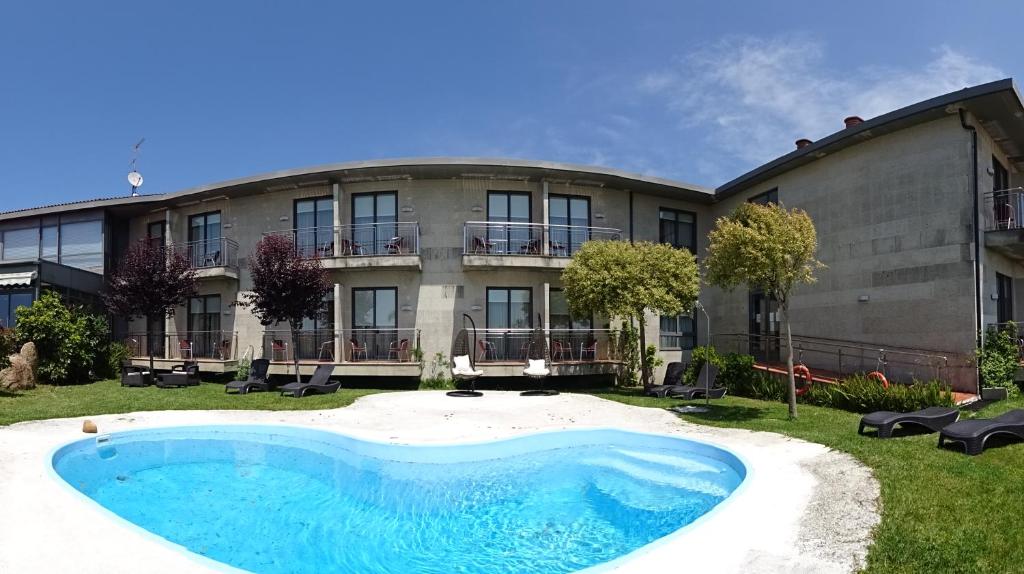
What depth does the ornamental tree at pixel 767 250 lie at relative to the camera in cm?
1180

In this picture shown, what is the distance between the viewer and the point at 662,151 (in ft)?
70.8

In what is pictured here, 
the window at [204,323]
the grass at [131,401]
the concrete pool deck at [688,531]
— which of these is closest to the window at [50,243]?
the window at [204,323]

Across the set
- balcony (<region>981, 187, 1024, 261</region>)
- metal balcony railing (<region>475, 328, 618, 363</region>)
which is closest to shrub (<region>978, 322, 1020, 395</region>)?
balcony (<region>981, 187, 1024, 261</region>)

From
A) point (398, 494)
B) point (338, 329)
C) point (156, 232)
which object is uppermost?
point (156, 232)

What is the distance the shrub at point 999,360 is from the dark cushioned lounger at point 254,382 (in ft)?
64.0

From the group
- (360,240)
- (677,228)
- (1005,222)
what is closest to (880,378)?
(1005,222)

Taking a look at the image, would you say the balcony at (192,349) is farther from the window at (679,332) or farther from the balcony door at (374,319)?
the window at (679,332)

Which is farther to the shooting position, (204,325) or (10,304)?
(204,325)

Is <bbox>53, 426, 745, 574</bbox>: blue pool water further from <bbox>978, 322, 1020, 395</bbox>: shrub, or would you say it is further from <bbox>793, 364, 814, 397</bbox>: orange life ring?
<bbox>978, 322, 1020, 395</bbox>: shrub

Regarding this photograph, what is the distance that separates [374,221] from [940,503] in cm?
1804

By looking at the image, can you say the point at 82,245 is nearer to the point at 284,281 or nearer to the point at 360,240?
the point at 284,281

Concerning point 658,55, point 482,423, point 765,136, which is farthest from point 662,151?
point 482,423

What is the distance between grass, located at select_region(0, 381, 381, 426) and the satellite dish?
11507 millimetres

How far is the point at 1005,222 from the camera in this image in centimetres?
1588
